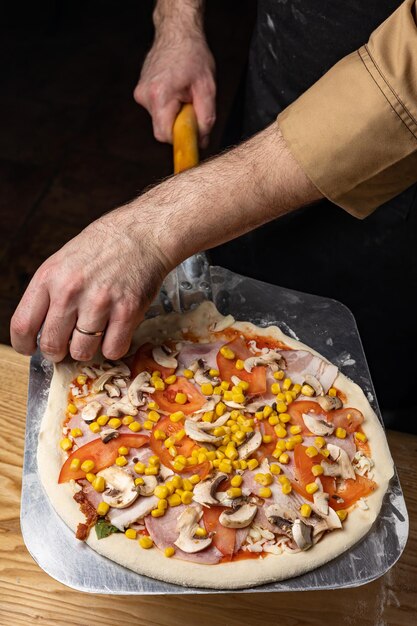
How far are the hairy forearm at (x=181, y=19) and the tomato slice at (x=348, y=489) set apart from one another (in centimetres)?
124

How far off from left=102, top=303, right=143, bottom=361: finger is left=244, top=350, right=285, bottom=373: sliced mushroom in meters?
0.25

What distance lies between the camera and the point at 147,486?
1396 mm

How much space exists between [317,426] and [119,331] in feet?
1.36

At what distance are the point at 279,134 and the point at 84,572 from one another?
2.79 feet

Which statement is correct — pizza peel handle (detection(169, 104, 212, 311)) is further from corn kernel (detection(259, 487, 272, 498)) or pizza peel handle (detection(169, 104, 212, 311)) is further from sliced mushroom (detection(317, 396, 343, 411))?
corn kernel (detection(259, 487, 272, 498))

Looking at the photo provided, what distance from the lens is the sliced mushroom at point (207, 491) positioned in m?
1.38

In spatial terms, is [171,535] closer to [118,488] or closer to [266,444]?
[118,488]

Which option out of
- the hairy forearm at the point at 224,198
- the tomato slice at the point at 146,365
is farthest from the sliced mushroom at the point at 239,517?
the hairy forearm at the point at 224,198

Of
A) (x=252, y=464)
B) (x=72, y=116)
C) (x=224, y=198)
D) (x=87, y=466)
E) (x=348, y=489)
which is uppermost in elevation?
(x=224, y=198)

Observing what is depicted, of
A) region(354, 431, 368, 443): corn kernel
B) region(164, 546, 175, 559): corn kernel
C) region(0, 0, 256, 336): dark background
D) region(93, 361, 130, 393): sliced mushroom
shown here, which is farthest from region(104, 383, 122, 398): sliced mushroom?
region(0, 0, 256, 336): dark background

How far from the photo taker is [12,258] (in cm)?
329

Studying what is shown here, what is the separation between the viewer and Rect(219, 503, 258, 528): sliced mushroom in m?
1.36

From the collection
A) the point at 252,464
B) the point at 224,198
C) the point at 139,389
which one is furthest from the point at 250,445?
the point at 224,198

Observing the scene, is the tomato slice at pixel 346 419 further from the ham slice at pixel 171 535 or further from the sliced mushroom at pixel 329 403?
the ham slice at pixel 171 535
